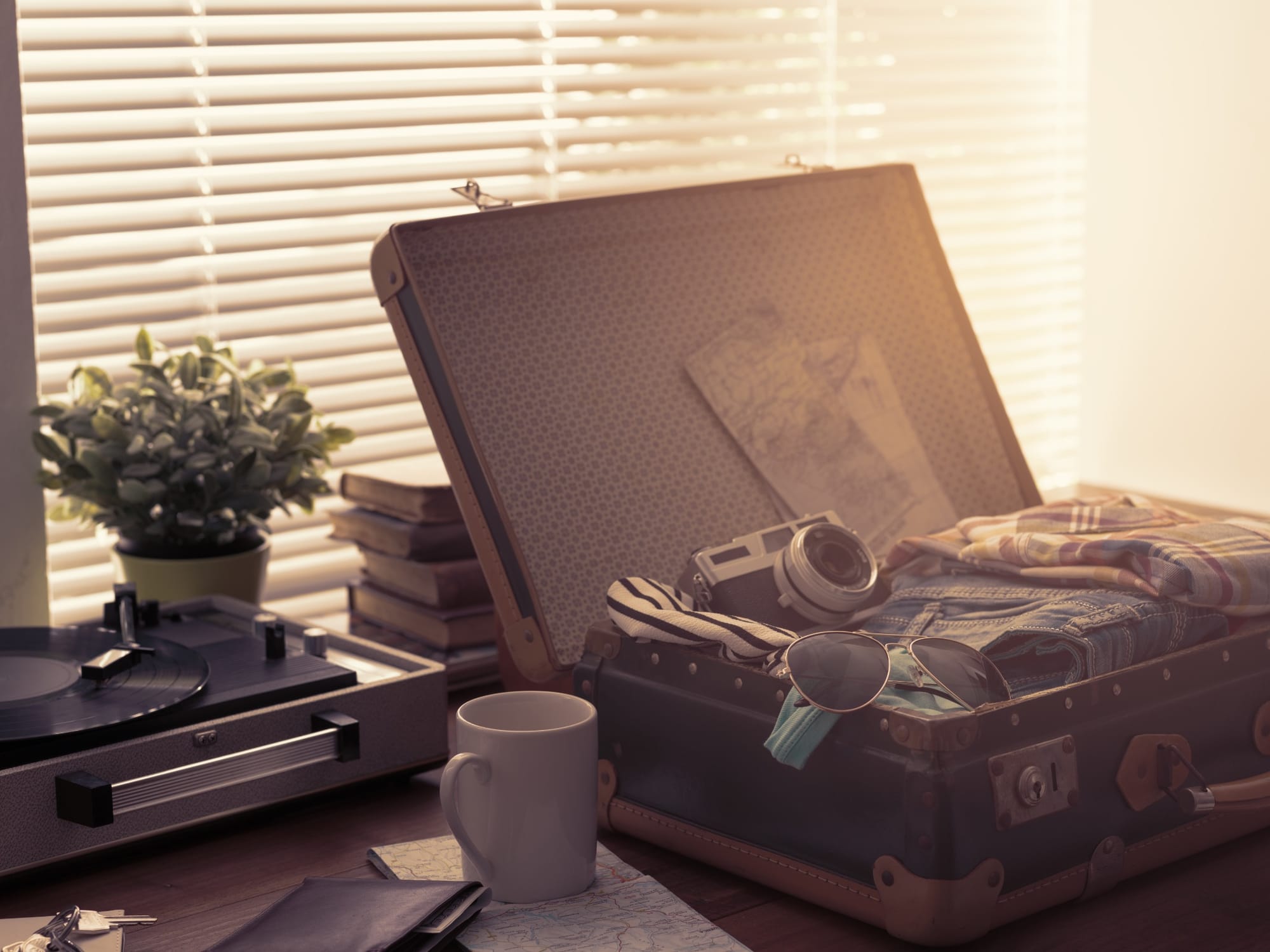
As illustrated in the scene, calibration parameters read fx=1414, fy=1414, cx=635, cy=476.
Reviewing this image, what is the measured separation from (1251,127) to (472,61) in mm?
1099

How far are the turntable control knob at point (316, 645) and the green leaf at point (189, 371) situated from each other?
0.36m

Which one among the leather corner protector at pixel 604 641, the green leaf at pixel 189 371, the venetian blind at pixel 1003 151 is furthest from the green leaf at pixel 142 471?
the venetian blind at pixel 1003 151

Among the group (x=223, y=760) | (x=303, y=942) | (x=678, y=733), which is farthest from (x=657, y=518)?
(x=303, y=942)

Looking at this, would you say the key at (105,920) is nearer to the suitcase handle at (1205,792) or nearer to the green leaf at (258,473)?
the green leaf at (258,473)

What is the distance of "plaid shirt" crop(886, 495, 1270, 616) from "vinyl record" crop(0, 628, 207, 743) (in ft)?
1.92

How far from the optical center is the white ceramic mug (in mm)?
882

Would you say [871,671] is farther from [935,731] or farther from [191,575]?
[191,575]

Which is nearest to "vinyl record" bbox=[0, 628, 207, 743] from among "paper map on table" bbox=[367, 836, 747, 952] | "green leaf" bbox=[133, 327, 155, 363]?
"paper map on table" bbox=[367, 836, 747, 952]

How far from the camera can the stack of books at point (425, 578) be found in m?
1.40

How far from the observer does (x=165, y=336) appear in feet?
5.20

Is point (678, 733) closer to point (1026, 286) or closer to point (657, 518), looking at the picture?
point (657, 518)

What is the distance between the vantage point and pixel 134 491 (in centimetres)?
131

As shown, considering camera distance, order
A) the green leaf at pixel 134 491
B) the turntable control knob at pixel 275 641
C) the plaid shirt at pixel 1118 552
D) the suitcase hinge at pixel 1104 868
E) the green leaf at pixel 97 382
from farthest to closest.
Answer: the green leaf at pixel 97 382 → the green leaf at pixel 134 491 → the turntable control knob at pixel 275 641 → the plaid shirt at pixel 1118 552 → the suitcase hinge at pixel 1104 868

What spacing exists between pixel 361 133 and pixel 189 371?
1.43ft
